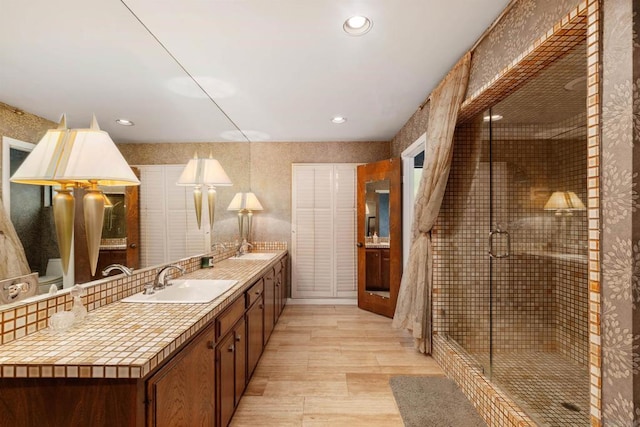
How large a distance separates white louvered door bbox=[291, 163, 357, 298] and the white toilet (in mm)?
3292

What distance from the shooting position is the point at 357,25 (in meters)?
1.91

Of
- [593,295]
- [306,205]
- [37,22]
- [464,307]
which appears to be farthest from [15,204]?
[306,205]

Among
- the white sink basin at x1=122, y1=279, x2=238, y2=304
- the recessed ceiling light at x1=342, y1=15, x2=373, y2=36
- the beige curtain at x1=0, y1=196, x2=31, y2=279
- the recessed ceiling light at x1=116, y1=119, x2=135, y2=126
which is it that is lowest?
the white sink basin at x1=122, y1=279, x2=238, y2=304

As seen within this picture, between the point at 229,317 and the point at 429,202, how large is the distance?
1.85 metres

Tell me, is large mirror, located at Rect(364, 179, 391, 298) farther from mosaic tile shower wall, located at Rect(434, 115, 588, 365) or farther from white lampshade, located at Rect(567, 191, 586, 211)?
white lampshade, located at Rect(567, 191, 586, 211)

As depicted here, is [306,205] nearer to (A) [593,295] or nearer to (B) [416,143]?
(B) [416,143]

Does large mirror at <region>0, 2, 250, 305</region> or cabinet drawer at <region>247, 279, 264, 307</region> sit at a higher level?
large mirror at <region>0, 2, 250, 305</region>

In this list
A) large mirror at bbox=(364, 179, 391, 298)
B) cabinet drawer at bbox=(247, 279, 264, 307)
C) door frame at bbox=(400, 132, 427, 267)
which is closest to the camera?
cabinet drawer at bbox=(247, 279, 264, 307)

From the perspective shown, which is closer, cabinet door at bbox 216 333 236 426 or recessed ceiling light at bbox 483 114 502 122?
cabinet door at bbox 216 333 236 426

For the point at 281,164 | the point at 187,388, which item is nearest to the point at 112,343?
the point at 187,388

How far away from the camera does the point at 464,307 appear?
9.07 feet

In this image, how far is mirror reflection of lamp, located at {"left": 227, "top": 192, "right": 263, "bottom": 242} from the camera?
4000mm

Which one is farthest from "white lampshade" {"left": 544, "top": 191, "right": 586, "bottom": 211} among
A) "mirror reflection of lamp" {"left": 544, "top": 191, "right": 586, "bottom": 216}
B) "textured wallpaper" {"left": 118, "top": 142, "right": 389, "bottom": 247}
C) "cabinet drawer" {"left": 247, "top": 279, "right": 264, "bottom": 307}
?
"cabinet drawer" {"left": 247, "top": 279, "right": 264, "bottom": 307}

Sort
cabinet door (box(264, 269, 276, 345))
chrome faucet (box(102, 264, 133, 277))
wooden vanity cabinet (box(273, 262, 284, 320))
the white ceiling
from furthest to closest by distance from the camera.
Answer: wooden vanity cabinet (box(273, 262, 284, 320)) < cabinet door (box(264, 269, 276, 345)) < chrome faucet (box(102, 264, 133, 277)) < the white ceiling
